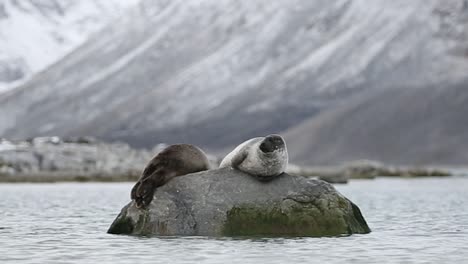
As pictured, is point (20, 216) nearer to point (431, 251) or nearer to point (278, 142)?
point (278, 142)

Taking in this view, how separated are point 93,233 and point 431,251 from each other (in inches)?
388

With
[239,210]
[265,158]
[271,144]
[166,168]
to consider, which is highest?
[271,144]

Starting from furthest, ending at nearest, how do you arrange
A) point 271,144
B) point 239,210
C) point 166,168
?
point 166,168 → point 271,144 → point 239,210

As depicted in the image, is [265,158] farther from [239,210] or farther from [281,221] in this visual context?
[281,221]

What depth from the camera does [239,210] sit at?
28.5 metres

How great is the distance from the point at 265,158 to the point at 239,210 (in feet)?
4.94

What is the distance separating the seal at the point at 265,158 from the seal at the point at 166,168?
1.59 m

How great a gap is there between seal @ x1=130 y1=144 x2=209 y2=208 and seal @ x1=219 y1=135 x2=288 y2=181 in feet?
5.22

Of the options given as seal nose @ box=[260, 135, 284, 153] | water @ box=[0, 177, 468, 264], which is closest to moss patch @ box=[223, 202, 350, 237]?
water @ box=[0, 177, 468, 264]

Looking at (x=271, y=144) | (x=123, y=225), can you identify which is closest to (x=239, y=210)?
(x=271, y=144)

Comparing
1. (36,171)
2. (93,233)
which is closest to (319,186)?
(93,233)

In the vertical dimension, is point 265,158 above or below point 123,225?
above

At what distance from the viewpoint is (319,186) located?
96.1 feet

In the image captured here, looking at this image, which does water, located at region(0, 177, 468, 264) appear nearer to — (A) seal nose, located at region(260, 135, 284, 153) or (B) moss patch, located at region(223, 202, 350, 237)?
(B) moss patch, located at region(223, 202, 350, 237)
